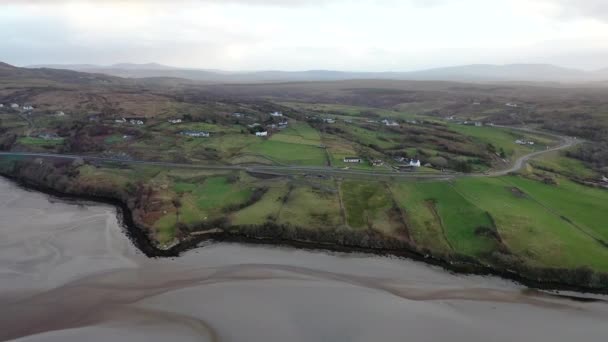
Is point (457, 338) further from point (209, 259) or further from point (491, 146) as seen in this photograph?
point (491, 146)

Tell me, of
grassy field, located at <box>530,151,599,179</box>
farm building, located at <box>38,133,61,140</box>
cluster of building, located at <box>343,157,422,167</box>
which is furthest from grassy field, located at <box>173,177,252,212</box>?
grassy field, located at <box>530,151,599,179</box>

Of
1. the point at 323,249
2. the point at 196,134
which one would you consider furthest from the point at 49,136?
the point at 323,249

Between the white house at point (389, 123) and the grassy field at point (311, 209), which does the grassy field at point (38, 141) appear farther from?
the white house at point (389, 123)

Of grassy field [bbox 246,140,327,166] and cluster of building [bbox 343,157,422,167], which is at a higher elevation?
grassy field [bbox 246,140,327,166]

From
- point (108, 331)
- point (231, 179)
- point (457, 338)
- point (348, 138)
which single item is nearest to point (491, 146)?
point (348, 138)

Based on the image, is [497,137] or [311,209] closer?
→ [311,209]

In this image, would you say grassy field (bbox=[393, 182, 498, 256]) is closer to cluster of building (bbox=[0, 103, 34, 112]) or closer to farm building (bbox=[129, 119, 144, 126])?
farm building (bbox=[129, 119, 144, 126])

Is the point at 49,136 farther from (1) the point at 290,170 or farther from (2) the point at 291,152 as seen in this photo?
(1) the point at 290,170

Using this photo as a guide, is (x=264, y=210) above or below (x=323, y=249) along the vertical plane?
above
